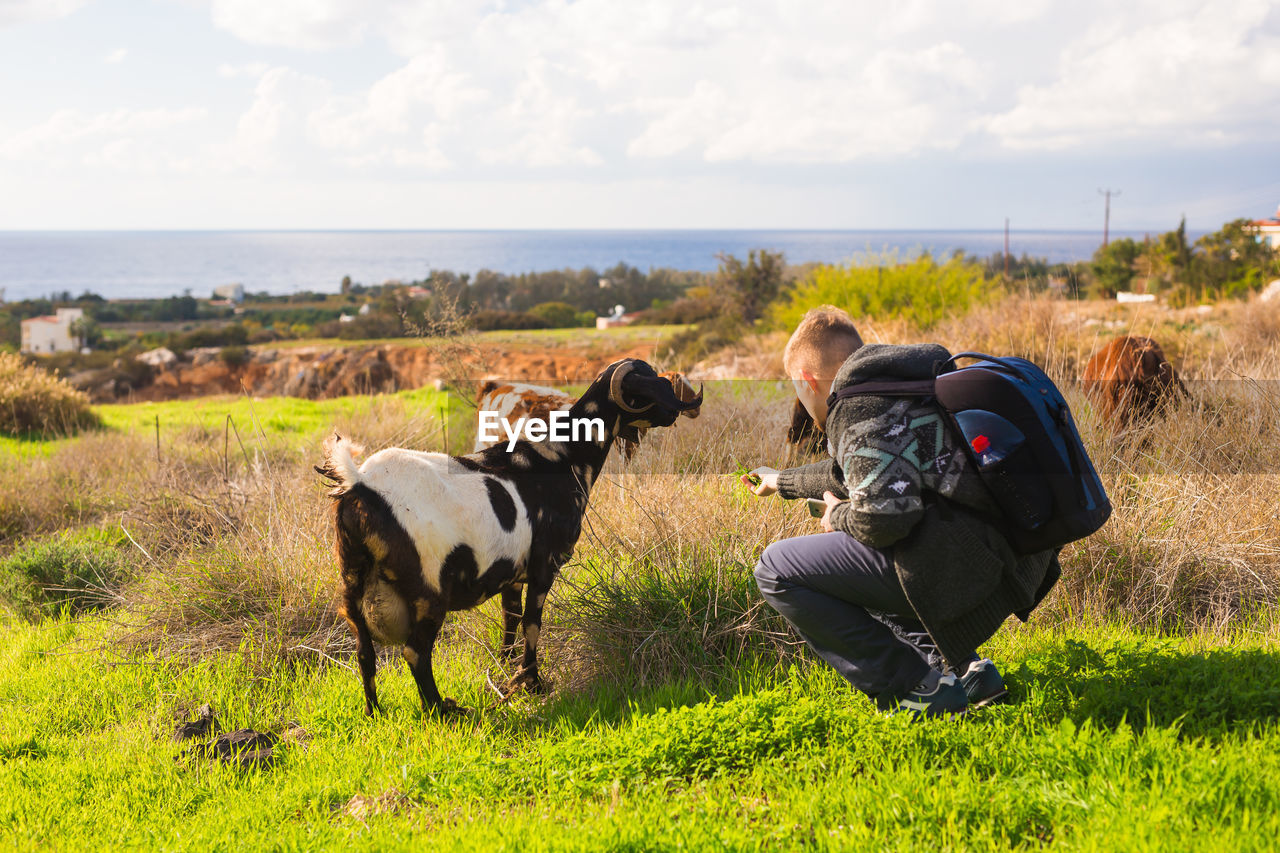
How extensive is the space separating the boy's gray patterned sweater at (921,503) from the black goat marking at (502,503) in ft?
4.73

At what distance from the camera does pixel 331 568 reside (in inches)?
211

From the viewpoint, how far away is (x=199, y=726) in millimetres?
4191

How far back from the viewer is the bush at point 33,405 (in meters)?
14.0

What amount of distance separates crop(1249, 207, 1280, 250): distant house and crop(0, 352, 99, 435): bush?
29.2m

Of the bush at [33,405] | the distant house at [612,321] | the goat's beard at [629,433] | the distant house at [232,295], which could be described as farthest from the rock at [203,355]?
the distant house at [232,295]

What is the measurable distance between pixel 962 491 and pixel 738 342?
1724cm

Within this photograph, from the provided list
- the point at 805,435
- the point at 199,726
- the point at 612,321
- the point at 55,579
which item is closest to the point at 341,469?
the point at 199,726

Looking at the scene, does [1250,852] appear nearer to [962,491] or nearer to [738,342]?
[962,491]

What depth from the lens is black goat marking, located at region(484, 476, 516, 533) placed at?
3.91 meters

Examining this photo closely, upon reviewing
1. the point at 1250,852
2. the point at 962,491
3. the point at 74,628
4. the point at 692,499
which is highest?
the point at 962,491

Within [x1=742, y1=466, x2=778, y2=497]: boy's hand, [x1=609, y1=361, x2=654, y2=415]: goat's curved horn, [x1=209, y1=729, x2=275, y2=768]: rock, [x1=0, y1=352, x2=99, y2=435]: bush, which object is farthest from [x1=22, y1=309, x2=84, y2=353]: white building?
[x1=742, y1=466, x2=778, y2=497]: boy's hand

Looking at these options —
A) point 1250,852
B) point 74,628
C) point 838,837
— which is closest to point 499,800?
point 838,837

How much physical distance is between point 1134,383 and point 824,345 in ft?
15.7

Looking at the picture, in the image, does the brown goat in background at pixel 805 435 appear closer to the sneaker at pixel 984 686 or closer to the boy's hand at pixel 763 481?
the boy's hand at pixel 763 481
